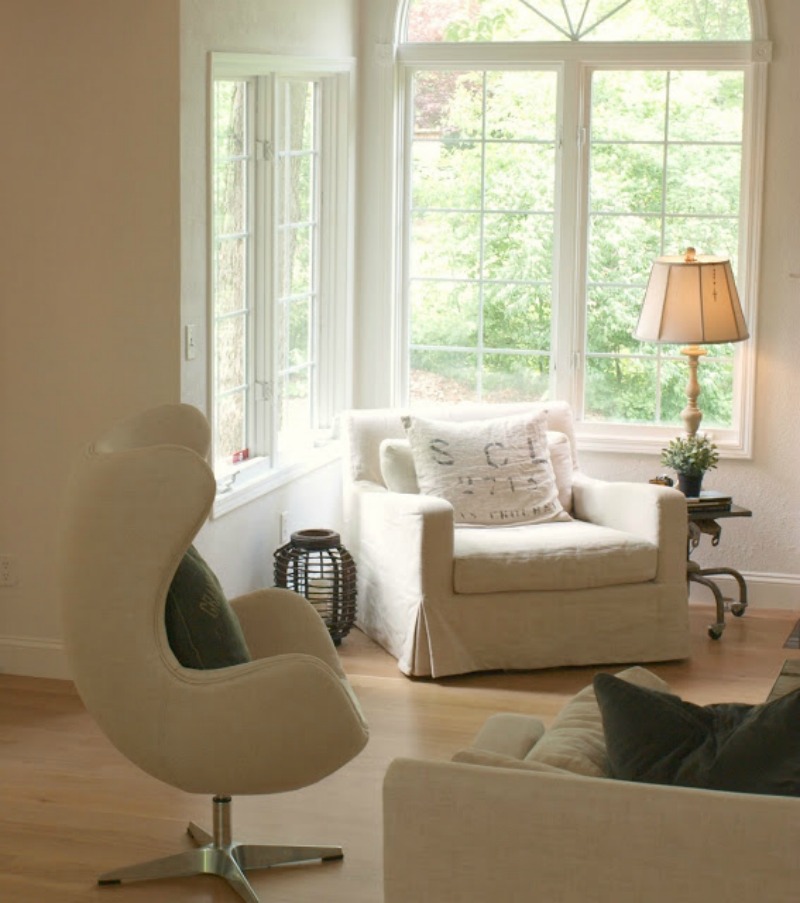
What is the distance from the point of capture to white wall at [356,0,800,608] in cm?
601

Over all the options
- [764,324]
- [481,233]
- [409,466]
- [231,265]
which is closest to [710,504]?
[764,324]

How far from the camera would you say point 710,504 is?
5.84 metres

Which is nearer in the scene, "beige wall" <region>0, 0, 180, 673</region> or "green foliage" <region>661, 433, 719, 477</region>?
"beige wall" <region>0, 0, 180, 673</region>

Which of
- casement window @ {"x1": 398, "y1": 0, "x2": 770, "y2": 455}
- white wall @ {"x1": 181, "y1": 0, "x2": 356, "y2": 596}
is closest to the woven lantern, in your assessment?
white wall @ {"x1": 181, "y1": 0, "x2": 356, "y2": 596}

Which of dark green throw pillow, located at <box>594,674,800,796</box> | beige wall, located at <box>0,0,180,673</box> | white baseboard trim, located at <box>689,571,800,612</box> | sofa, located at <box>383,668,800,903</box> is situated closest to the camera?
sofa, located at <box>383,668,800,903</box>

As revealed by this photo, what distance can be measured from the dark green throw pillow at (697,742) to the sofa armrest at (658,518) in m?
2.90

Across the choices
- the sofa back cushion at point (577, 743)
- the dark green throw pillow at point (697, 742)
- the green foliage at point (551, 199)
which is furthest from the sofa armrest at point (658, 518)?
the dark green throw pillow at point (697, 742)

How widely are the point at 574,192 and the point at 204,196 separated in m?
1.93

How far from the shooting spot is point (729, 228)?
20.3 ft

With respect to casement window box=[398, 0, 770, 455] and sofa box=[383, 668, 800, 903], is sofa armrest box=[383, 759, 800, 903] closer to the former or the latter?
sofa box=[383, 668, 800, 903]

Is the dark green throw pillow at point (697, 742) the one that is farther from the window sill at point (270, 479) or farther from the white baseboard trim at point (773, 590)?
the white baseboard trim at point (773, 590)

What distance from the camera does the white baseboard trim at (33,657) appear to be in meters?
5.15

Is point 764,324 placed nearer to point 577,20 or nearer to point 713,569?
point 713,569

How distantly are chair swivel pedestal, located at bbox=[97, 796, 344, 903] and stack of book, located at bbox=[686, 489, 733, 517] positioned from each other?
254 centimetres
